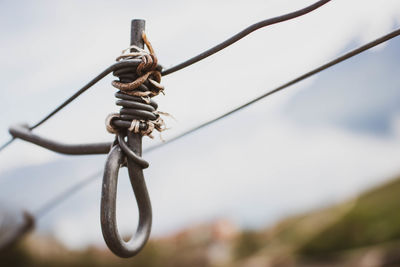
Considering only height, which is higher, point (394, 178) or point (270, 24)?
point (394, 178)

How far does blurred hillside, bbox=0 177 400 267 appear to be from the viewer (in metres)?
2.64

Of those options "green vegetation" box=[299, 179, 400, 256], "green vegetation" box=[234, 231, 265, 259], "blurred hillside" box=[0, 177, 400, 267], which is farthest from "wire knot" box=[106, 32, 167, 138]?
"green vegetation" box=[234, 231, 265, 259]

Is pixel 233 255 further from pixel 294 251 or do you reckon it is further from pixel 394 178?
pixel 394 178

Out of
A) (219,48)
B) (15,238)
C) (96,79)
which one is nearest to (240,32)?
(219,48)

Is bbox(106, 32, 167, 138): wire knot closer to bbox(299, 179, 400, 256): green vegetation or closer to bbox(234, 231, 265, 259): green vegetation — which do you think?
bbox(299, 179, 400, 256): green vegetation

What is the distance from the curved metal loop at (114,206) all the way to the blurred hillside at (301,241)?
89.1 inches

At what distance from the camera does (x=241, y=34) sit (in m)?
0.36

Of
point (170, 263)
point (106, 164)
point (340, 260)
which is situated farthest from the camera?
point (170, 263)

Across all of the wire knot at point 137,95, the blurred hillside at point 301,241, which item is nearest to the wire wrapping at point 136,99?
the wire knot at point 137,95

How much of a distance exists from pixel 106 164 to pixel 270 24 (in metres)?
0.17

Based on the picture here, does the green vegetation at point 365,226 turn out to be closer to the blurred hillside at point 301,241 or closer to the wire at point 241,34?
the blurred hillside at point 301,241

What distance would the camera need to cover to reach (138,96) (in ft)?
1.12

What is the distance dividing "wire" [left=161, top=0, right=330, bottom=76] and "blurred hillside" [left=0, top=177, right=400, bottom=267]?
2.27 meters

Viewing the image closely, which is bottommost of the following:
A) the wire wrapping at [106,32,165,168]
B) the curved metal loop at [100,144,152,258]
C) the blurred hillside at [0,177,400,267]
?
the curved metal loop at [100,144,152,258]
